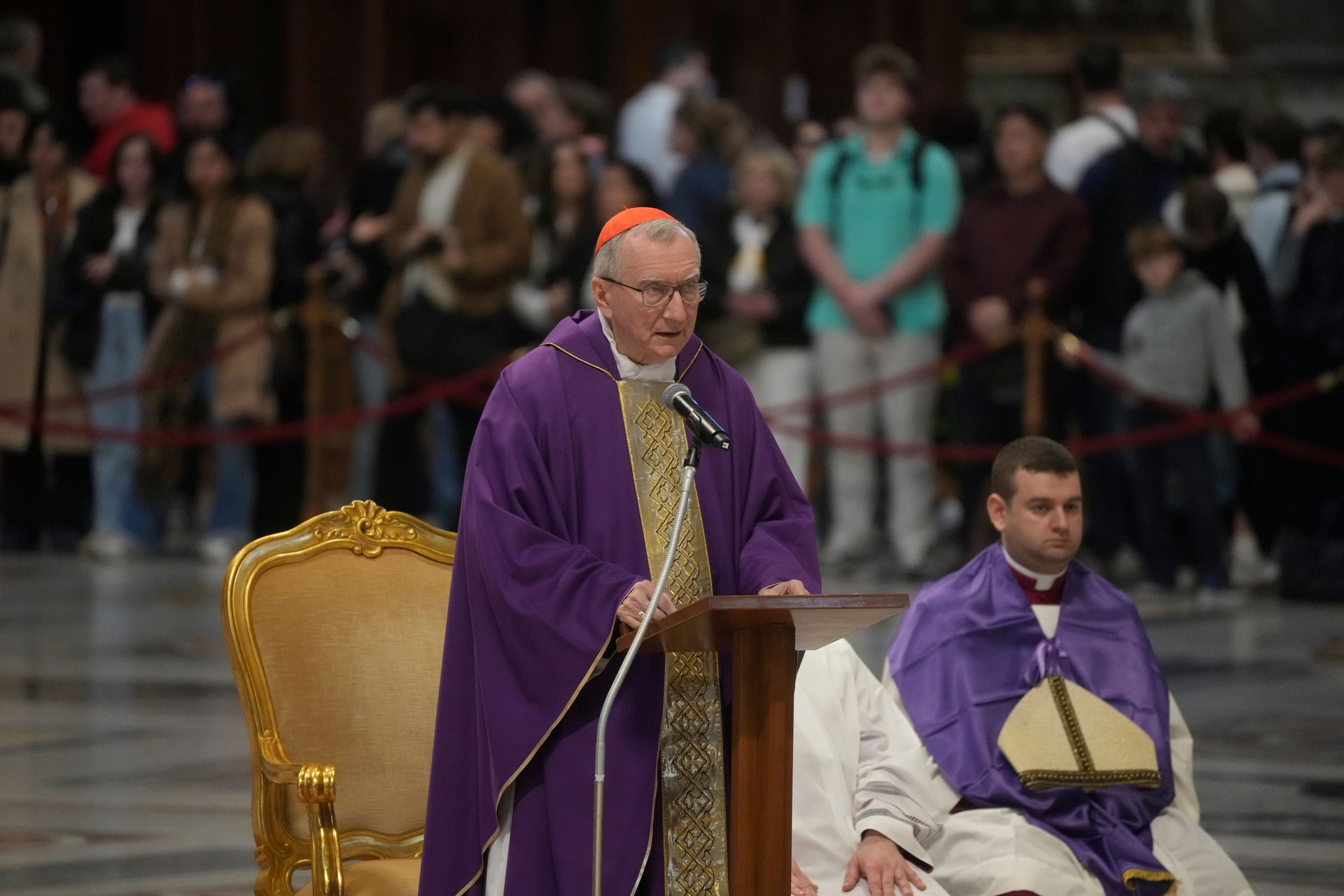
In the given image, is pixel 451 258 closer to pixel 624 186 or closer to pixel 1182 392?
pixel 624 186

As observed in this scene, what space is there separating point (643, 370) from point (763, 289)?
7.30 metres

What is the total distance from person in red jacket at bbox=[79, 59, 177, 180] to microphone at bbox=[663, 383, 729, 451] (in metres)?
11.2

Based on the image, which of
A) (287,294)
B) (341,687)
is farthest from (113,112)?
(341,687)

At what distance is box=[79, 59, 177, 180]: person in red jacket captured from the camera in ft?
47.7

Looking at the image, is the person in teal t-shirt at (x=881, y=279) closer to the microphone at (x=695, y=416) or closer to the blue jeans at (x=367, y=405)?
the blue jeans at (x=367, y=405)

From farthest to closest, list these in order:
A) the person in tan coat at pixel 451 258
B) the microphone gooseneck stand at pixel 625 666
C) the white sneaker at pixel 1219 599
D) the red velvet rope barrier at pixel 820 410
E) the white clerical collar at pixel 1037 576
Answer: the person in tan coat at pixel 451 258, the red velvet rope barrier at pixel 820 410, the white sneaker at pixel 1219 599, the white clerical collar at pixel 1037 576, the microphone gooseneck stand at pixel 625 666

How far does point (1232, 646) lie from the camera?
9.51 m

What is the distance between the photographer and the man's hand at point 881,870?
15.0ft

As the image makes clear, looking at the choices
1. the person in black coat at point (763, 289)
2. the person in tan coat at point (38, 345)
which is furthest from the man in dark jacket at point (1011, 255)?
the person in tan coat at point (38, 345)

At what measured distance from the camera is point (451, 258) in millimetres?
12023

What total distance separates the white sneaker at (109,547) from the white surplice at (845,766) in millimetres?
8455

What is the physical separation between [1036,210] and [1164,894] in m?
6.44

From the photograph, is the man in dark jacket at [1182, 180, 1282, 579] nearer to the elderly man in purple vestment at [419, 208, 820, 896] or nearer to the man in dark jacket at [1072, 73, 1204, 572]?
the man in dark jacket at [1072, 73, 1204, 572]

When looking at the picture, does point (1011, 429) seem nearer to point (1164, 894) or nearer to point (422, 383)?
point (422, 383)
